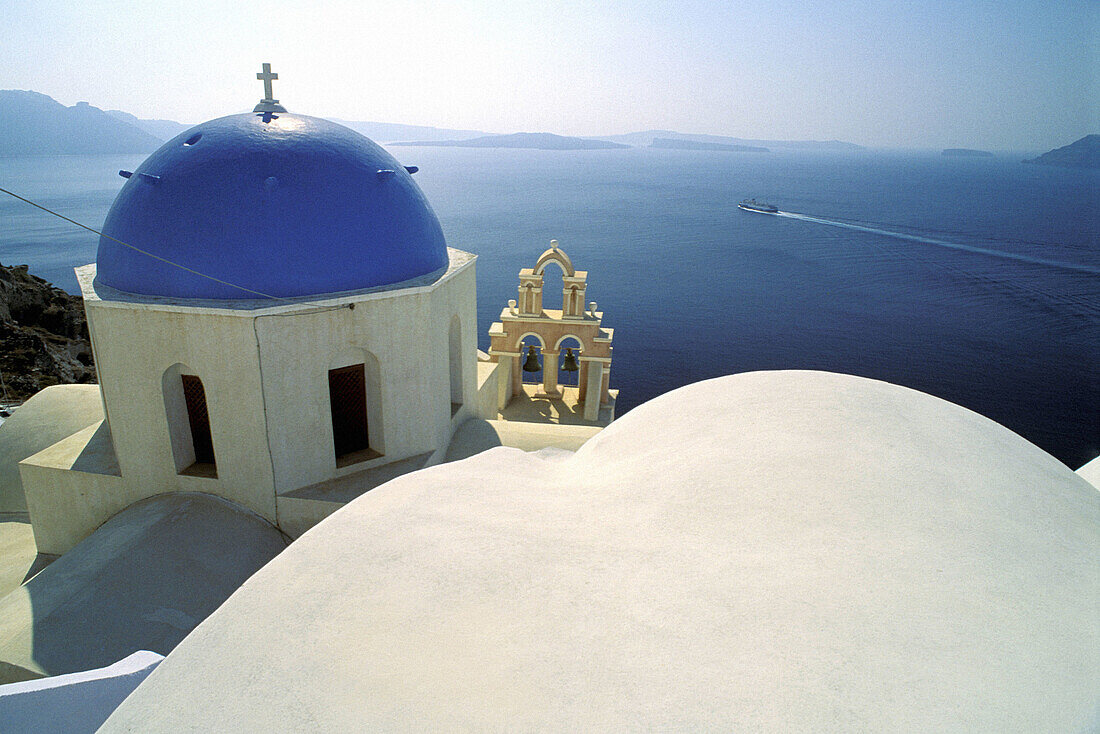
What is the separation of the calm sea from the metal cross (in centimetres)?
2356

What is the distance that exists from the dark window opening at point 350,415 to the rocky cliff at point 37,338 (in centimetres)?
1900

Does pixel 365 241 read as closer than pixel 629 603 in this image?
No

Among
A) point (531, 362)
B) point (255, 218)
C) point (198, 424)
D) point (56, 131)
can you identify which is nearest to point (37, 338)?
point (531, 362)

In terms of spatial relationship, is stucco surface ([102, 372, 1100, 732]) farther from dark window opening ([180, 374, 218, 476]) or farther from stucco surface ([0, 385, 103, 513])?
stucco surface ([0, 385, 103, 513])

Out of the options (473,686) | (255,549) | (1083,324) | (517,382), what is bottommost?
(1083,324)

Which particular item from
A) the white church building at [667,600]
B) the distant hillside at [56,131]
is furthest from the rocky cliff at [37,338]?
the distant hillside at [56,131]

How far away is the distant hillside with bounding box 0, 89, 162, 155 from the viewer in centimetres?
16738

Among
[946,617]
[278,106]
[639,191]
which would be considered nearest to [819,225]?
[639,191]

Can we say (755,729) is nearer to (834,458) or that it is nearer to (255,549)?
(834,458)

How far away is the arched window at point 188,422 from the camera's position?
25.1ft

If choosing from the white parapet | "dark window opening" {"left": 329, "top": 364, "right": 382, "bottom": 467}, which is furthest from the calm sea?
the white parapet

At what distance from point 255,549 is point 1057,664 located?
782 cm

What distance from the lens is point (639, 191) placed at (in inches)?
4289

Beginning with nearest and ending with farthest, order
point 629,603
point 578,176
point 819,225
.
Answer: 1. point 629,603
2. point 819,225
3. point 578,176
